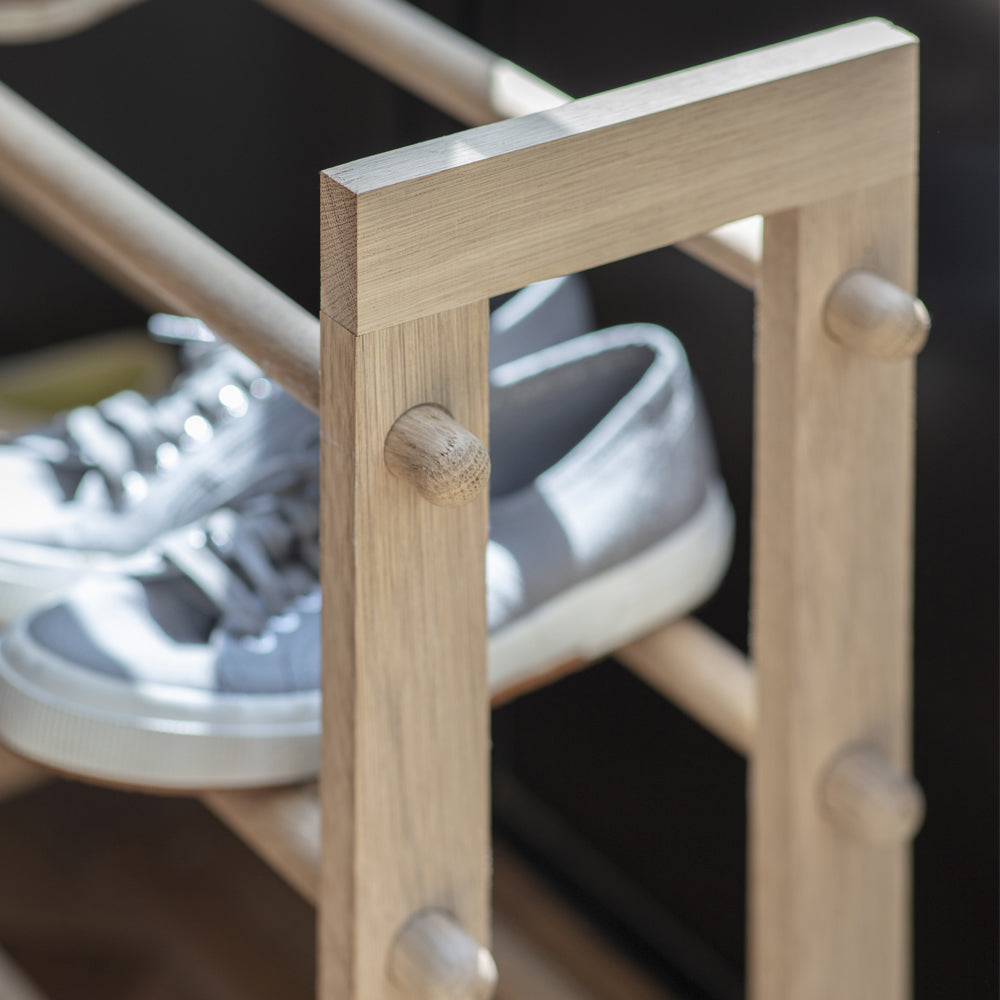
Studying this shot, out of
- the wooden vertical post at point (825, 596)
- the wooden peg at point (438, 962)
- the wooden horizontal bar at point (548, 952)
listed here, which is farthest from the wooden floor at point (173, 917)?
the wooden peg at point (438, 962)

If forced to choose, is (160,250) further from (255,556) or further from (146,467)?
(146,467)

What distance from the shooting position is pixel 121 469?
746mm

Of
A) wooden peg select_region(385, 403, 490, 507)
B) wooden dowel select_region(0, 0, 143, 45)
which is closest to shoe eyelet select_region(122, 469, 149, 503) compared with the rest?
wooden dowel select_region(0, 0, 143, 45)

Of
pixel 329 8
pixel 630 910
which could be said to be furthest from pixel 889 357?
pixel 630 910

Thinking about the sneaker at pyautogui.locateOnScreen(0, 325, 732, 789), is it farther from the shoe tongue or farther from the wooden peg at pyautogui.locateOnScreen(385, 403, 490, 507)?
the wooden peg at pyautogui.locateOnScreen(385, 403, 490, 507)

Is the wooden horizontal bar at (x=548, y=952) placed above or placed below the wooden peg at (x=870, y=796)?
below

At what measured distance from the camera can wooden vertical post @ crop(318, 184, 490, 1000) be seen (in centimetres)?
44

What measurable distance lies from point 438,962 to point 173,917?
53 centimetres

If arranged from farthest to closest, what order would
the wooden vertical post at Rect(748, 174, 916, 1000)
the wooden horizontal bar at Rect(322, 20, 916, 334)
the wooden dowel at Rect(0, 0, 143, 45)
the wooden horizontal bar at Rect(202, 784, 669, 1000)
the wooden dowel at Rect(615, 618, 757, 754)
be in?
the wooden horizontal bar at Rect(202, 784, 669, 1000)
the wooden dowel at Rect(0, 0, 143, 45)
the wooden dowel at Rect(615, 618, 757, 754)
the wooden vertical post at Rect(748, 174, 916, 1000)
the wooden horizontal bar at Rect(322, 20, 916, 334)

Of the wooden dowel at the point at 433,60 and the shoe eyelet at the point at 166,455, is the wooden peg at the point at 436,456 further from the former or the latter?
the shoe eyelet at the point at 166,455

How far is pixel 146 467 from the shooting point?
2.48 feet

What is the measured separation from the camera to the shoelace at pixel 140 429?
750 millimetres

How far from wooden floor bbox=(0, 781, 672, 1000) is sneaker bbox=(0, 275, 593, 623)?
331 millimetres

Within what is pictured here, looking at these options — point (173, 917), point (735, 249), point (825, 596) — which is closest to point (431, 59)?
point (735, 249)
